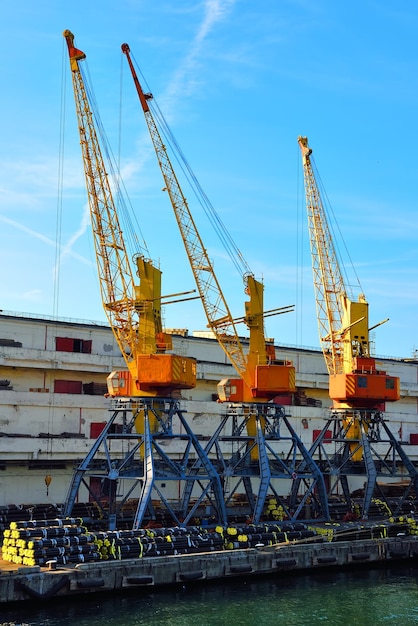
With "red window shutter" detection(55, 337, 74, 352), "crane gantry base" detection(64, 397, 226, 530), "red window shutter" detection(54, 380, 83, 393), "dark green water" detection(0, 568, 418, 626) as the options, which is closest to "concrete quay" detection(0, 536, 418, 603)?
"dark green water" detection(0, 568, 418, 626)

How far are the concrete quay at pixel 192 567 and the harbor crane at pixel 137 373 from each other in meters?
6.86

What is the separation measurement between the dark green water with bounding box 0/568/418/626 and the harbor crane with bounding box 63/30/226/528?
911 cm

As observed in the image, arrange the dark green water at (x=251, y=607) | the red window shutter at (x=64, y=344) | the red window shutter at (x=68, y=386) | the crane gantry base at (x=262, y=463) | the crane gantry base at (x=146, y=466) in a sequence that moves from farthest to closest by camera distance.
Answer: the red window shutter at (x=64, y=344) < the red window shutter at (x=68, y=386) < the crane gantry base at (x=262, y=463) < the crane gantry base at (x=146, y=466) < the dark green water at (x=251, y=607)

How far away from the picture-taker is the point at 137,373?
5384 cm

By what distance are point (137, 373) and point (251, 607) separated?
1876 centimetres

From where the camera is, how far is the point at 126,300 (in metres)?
56.6

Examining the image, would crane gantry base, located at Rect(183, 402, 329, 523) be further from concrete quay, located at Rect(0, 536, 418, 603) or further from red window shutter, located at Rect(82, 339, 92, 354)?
red window shutter, located at Rect(82, 339, 92, 354)

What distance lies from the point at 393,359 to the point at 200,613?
174 feet

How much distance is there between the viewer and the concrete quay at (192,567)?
38.5 metres

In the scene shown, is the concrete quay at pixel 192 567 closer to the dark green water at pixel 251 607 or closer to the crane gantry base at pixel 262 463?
the dark green water at pixel 251 607

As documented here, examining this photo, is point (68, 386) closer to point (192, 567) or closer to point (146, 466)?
point (146, 466)

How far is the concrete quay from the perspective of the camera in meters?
38.5

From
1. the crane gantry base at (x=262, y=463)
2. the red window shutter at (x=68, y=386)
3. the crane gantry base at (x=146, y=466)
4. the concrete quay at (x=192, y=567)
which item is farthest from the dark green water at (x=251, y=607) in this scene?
the red window shutter at (x=68, y=386)

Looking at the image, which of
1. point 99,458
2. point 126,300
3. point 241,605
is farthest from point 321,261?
point 241,605
